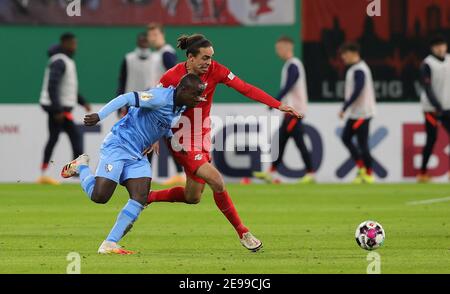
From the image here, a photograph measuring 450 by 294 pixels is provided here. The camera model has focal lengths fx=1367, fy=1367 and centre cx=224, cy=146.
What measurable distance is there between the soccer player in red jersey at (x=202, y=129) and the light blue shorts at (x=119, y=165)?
0.68 metres

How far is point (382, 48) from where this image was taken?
2398 centimetres

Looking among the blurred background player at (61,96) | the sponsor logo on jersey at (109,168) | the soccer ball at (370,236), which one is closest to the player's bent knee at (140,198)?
the sponsor logo on jersey at (109,168)

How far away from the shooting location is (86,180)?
12.5m

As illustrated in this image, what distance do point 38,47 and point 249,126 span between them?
4381 millimetres

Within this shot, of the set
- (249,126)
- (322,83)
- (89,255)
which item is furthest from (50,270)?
(322,83)

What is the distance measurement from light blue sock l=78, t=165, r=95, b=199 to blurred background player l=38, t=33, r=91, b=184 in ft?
30.8

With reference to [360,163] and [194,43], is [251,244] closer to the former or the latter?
[194,43]

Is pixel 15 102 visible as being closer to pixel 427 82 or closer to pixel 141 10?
pixel 141 10

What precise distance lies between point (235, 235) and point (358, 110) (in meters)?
8.84

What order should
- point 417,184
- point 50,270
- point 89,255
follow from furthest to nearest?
point 417,184 → point 89,255 → point 50,270

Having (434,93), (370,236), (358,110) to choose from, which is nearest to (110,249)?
(370,236)

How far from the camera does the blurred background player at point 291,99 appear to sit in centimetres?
2233

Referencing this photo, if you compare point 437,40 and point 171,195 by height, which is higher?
point 437,40
